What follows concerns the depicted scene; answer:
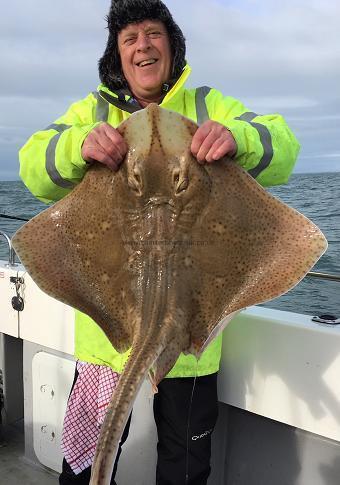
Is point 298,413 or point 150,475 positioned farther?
point 150,475

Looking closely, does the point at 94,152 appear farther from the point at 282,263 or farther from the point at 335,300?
the point at 335,300

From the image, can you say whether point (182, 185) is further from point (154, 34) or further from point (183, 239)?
point (154, 34)

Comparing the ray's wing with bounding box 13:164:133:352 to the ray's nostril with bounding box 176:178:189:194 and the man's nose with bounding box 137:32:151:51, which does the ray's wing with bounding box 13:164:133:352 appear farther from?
the man's nose with bounding box 137:32:151:51

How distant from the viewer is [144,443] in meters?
3.31

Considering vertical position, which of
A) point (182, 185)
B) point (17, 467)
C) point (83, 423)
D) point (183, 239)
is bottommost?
point (17, 467)

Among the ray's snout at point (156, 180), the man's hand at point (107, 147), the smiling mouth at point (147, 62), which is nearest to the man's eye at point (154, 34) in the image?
the smiling mouth at point (147, 62)

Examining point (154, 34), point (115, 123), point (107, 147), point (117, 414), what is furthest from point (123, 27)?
point (117, 414)

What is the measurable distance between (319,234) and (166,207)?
0.60 m

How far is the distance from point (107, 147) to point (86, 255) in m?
0.46

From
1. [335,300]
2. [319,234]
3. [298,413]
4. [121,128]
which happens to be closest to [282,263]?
[319,234]

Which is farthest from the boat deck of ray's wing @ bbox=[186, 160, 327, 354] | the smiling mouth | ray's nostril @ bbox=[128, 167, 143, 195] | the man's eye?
the man's eye

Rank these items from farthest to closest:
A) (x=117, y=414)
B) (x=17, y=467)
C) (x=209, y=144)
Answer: (x=17, y=467)
(x=209, y=144)
(x=117, y=414)

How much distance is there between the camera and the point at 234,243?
6.38 ft

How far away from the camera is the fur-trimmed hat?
2570 millimetres
